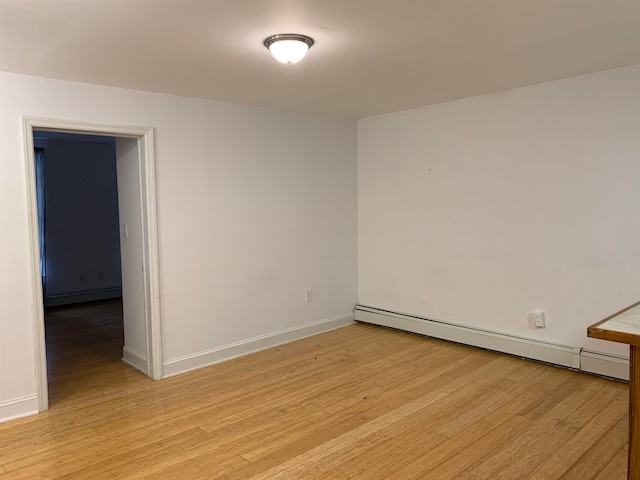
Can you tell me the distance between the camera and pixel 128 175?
3898mm

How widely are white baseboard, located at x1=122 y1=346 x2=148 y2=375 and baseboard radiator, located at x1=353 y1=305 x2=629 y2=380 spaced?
2.38 metres

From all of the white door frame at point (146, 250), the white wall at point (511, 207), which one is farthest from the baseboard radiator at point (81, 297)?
the white wall at point (511, 207)

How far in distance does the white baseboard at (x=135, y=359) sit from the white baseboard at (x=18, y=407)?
0.88 meters

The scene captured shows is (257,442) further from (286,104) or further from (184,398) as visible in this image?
(286,104)

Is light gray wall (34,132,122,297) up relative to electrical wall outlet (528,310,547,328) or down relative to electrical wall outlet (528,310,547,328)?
up

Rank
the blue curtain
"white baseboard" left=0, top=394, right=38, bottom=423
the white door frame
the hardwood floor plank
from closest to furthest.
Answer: the hardwood floor plank < "white baseboard" left=0, top=394, right=38, bottom=423 < the white door frame < the blue curtain

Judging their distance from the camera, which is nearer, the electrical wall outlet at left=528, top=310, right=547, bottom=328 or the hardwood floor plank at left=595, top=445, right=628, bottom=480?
the hardwood floor plank at left=595, top=445, right=628, bottom=480

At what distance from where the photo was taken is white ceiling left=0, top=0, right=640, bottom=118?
2.17 metres

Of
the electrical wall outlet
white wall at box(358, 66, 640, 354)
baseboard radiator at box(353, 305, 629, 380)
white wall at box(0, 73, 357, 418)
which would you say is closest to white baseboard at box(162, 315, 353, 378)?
white wall at box(0, 73, 357, 418)

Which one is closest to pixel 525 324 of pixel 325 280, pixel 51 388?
pixel 325 280

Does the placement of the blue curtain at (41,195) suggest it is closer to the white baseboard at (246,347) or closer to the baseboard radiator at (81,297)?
the baseboard radiator at (81,297)

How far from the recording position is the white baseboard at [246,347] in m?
3.87

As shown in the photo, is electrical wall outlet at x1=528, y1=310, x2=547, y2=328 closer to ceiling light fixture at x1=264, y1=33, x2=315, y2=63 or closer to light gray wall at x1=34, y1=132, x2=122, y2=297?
ceiling light fixture at x1=264, y1=33, x2=315, y2=63

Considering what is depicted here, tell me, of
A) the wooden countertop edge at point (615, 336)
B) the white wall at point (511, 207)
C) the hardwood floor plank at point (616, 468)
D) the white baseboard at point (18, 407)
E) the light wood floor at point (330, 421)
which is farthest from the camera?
the white wall at point (511, 207)
